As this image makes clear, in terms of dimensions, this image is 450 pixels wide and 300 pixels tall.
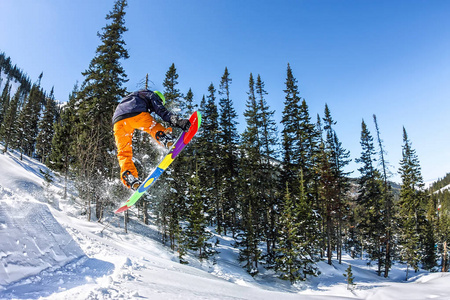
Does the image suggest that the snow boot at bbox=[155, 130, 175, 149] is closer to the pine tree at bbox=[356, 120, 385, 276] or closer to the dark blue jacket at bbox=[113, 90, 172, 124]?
the dark blue jacket at bbox=[113, 90, 172, 124]

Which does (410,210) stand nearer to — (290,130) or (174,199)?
(290,130)

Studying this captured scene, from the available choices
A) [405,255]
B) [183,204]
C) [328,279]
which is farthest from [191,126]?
[405,255]

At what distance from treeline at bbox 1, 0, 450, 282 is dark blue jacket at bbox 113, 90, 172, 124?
727 cm

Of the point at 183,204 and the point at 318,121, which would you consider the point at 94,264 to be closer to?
the point at 183,204

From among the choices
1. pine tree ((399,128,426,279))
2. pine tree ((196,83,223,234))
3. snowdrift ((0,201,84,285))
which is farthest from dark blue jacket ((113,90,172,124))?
pine tree ((399,128,426,279))

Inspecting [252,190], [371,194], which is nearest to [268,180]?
[252,190]

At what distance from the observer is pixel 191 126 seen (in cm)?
589

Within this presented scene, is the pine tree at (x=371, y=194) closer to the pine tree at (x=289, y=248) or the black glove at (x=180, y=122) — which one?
the pine tree at (x=289, y=248)

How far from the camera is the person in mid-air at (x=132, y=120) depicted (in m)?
5.46

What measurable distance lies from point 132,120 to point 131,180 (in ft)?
4.78

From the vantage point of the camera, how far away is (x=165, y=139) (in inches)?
242

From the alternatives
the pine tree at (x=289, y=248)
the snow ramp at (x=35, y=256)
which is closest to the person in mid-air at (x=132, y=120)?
the snow ramp at (x=35, y=256)

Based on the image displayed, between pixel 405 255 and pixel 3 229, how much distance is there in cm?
4330

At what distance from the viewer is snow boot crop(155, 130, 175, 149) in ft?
20.1
